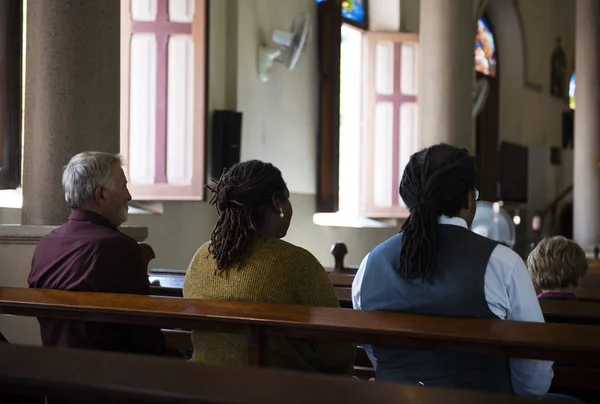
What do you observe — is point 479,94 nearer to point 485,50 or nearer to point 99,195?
point 485,50

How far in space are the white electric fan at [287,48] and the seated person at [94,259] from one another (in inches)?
216

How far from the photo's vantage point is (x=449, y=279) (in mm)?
2381

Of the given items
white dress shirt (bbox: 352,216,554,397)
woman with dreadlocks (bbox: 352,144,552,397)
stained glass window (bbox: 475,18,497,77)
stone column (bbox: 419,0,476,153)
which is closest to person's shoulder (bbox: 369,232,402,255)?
woman with dreadlocks (bbox: 352,144,552,397)

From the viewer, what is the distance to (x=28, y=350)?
5.27ft

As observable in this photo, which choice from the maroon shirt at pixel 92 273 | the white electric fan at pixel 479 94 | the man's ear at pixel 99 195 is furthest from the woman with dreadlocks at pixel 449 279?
the white electric fan at pixel 479 94

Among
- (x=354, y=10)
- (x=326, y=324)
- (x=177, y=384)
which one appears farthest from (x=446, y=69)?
(x=177, y=384)

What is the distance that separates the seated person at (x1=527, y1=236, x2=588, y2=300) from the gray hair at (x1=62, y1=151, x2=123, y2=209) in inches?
61.9

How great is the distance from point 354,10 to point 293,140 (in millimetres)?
2288

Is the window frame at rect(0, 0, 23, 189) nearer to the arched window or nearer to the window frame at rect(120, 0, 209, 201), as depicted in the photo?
the window frame at rect(120, 0, 209, 201)

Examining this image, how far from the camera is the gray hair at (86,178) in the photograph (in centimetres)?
317

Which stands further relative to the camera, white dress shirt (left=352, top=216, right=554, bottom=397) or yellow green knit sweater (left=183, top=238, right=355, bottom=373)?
yellow green knit sweater (left=183, top=238, right=355, bottom=373)

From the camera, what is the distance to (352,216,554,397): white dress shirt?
7.71ft

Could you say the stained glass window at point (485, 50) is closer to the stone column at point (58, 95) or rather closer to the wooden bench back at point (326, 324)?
the stone column at point (58, 95)

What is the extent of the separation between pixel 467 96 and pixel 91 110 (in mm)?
4407
